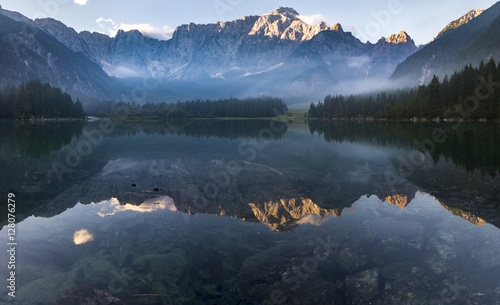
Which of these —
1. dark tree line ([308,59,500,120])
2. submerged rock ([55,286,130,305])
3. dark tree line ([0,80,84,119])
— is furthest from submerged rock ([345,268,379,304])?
dark tree line ([0,80,84,119])

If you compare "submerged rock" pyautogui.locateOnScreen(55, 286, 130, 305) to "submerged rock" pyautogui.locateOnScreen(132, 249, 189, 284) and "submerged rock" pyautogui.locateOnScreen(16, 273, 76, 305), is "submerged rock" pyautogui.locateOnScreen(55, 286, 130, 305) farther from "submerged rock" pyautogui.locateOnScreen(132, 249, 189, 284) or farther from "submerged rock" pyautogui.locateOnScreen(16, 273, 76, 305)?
"submerged rock" pyautogui.locateOnScreen(132, 249, 189, 284)

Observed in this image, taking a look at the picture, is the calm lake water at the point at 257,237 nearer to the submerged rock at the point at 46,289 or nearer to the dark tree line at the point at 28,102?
the submerged rock at the point at 46,289

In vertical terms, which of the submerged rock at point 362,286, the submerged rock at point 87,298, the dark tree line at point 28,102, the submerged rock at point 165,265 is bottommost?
the submerged rock at point 165,265

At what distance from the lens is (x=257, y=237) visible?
14.2 meters

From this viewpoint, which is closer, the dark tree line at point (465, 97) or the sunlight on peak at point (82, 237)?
the sunlight on peak at point (82, 237)

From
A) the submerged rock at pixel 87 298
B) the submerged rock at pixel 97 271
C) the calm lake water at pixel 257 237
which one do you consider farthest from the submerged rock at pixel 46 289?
the submerged rock at pixel 97 271

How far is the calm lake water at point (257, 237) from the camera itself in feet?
32.8

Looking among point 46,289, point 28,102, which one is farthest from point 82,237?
point 28,102

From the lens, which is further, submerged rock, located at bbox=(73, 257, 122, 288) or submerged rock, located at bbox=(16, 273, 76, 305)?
submerged rock, located at bbox=(73, 257, 122, 288)

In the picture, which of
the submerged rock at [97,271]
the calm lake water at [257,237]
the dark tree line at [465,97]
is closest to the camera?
the calm lake water at [257,237]

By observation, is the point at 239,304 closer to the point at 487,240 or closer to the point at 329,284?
the point at 329,284

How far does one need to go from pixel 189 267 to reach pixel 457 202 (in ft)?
60.8

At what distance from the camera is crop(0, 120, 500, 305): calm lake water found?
32.8 feet

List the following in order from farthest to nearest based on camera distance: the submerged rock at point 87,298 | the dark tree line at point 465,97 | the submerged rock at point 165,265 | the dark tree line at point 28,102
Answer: the dark tree line at point 28,102, the dark tree line at point 465,97, the submerged rock at point 165,265, the submerged rock at point 87,298
